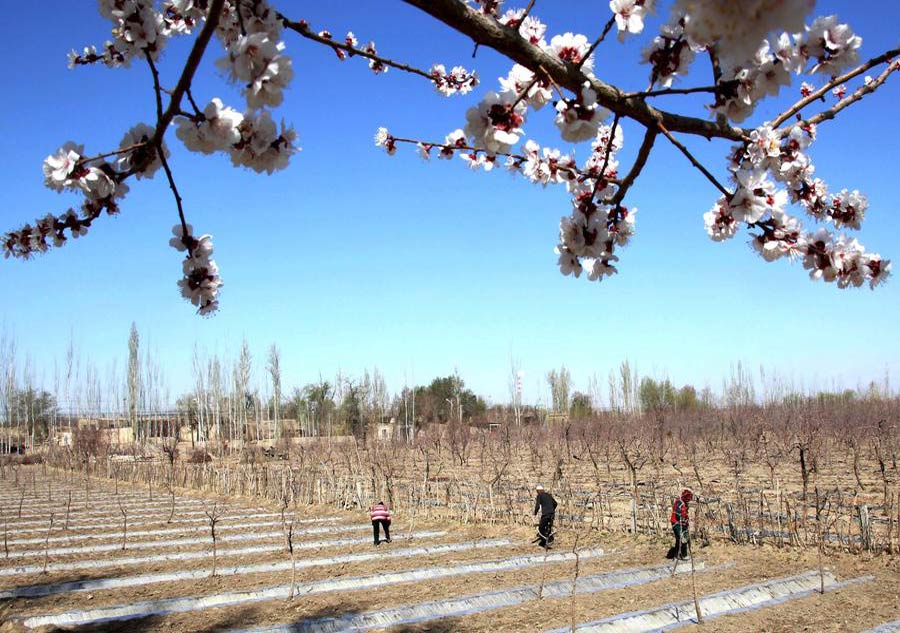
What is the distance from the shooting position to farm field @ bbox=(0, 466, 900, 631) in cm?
638


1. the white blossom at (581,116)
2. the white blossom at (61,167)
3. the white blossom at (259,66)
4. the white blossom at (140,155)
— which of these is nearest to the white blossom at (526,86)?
the white blossom at (581,116)

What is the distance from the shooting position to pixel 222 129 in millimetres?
1521

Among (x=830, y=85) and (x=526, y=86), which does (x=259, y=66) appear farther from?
(x=830, y=85)

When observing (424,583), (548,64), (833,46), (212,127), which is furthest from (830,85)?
(424,583)

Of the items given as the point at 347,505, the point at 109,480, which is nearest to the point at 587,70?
the point at 347,505

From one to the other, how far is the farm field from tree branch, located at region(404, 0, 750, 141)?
4.93 metres

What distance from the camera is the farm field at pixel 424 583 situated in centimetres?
638

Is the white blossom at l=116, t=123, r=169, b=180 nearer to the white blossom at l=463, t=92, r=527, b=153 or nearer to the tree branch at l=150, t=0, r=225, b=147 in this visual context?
the tree branch at l=150, t=0, r=225, b=147

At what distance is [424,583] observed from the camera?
7.82m

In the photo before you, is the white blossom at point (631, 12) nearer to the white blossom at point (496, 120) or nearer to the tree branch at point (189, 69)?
the white blossom at point (496, 120)

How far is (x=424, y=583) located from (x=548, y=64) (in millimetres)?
7282

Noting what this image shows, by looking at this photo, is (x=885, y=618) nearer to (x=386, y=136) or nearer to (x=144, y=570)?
(x=386, y=136)

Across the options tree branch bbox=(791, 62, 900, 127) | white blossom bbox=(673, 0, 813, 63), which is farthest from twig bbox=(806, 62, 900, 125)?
white blossom bbox=(673, 0, 813, 63)

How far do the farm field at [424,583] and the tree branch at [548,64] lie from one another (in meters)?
4.93
